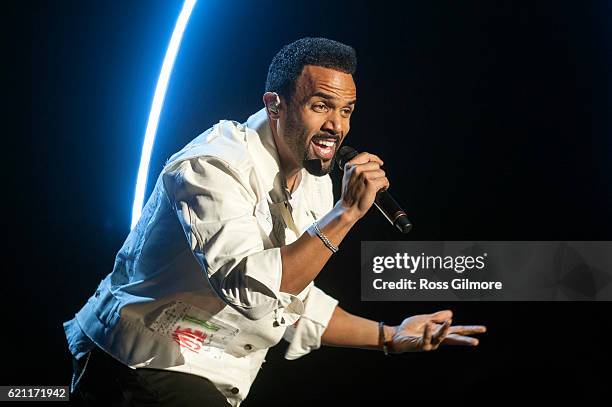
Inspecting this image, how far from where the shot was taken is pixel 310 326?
6.91 ft

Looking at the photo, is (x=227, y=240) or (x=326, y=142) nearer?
(x=227, y=240)

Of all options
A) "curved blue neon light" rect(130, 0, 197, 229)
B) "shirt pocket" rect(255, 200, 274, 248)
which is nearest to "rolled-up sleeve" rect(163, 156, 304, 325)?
"shirt pocket" rect(255, 200, 274, 248)

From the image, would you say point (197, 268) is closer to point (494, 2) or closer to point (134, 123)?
point (134, 123)

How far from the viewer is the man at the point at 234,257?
1.52 meters

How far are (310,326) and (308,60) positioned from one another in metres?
0.72

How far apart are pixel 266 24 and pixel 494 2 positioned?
36.0 inches

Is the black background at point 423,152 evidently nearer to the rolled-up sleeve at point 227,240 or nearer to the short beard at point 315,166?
the short beard at point 315,166

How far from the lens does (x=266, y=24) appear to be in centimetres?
303

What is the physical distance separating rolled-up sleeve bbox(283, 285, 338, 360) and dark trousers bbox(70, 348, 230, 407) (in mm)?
371

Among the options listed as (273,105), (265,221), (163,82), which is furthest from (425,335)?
(163,82)

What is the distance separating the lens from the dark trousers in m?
1.72

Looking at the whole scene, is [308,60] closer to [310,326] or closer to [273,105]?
[273,105]

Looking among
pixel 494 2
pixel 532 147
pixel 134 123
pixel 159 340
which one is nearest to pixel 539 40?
pixel 494 2

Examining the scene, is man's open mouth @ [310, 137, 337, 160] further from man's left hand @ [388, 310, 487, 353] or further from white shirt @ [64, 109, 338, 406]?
man's left hand @ [388, 310, 487, 353]
